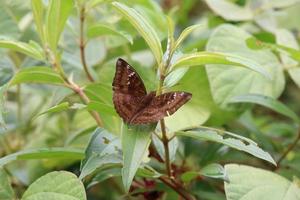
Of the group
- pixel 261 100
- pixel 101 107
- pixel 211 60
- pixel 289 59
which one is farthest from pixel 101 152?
pixel 289 59

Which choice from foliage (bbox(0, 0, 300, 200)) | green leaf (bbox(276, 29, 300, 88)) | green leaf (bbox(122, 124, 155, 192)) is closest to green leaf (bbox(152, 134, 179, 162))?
foliage (bbox(0, 0, 300, 200))

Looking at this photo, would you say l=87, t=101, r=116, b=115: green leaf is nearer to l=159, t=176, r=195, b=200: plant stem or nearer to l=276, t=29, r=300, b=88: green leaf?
l=159, t=176, r=195, b=200: plant stem

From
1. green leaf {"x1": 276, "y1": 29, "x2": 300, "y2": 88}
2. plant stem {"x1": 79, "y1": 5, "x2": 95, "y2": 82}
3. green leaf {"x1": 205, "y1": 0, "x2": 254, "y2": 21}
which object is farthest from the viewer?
green leaf {"x1": 205, "y1": 0, "x2": 254, "y2": 21}

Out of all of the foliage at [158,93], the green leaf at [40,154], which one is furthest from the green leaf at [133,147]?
the green leaf at [40,154]

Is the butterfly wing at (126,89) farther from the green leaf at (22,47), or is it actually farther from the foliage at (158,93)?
the green leaf at (22,47)

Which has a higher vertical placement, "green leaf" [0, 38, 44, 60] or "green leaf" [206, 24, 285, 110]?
"green leaf" [0, 38, 44, 60]

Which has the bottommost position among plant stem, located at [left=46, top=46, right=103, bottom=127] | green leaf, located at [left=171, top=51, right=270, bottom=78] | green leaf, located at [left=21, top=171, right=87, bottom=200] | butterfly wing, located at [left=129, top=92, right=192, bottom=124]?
green leaf, located at [left=21, top=171, right=87, bottom=200]

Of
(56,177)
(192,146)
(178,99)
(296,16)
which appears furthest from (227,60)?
(296,16)

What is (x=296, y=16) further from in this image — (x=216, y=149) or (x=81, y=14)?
(x=81, y=14)
